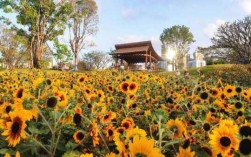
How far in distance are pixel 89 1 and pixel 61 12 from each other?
12.7 m

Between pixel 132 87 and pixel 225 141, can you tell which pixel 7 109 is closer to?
pixel 225 141

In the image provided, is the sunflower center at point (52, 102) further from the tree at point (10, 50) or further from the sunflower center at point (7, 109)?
the tree at point (10, 50)

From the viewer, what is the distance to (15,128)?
4.80ft

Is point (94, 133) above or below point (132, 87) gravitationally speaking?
below

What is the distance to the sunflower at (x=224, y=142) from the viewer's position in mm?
1421

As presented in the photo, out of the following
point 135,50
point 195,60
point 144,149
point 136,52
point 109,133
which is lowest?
point 109,133

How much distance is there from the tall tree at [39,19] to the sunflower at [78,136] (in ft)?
100.0

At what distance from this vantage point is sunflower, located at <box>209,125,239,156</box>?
142 cm

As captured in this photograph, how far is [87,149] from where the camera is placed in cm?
188

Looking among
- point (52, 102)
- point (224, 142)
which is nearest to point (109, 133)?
point (52, 102)

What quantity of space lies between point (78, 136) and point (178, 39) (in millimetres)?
69294

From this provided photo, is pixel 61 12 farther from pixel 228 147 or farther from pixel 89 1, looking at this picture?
pixel 228 147

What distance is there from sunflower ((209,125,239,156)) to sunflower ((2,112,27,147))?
2.58 ft

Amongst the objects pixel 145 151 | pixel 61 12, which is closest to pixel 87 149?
pixel 145 151
